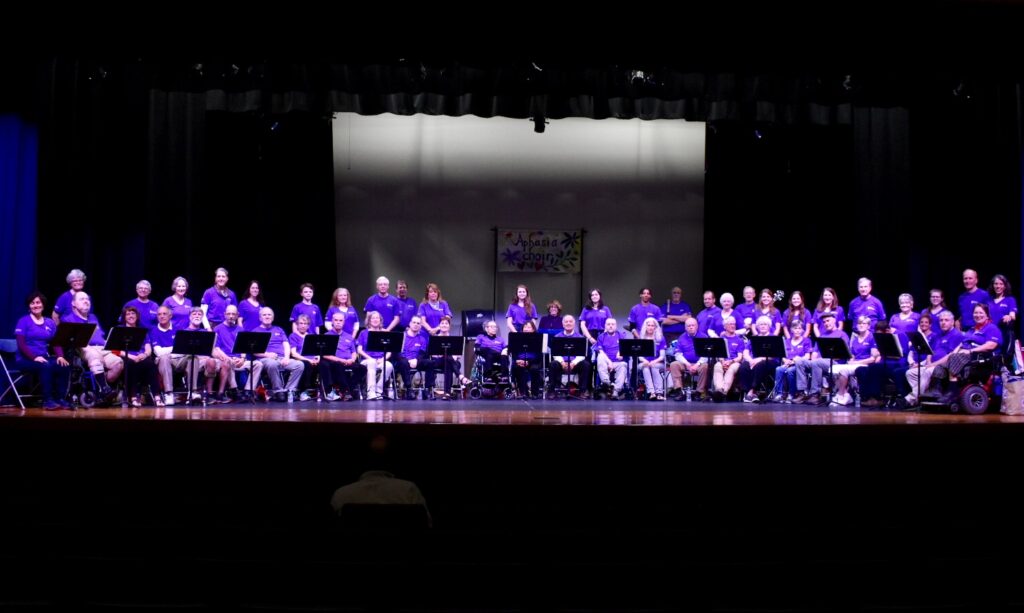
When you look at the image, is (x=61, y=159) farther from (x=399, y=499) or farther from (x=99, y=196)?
(x=399, y=499)

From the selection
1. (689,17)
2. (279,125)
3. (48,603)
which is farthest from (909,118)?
(48,603)

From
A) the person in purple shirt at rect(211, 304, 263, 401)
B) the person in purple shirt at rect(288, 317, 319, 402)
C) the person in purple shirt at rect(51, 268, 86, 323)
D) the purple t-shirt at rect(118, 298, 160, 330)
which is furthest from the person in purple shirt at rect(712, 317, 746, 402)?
the person in purple shirt at rect(51, 268, 86, 323)

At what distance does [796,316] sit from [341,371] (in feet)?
19.4

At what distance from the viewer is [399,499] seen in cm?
413

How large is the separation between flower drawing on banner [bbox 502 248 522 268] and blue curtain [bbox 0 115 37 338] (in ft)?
21.4

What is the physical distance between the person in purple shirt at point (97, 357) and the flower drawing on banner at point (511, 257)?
614 centimetres

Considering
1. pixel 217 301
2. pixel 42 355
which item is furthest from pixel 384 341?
pixel 42 355

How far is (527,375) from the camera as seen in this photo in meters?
12.2

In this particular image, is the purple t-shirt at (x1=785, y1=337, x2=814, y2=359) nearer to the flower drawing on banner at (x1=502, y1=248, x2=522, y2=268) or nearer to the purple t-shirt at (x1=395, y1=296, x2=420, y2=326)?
the flower drawing on banner at (x1=502, y1=248, x2=522, y2=268)

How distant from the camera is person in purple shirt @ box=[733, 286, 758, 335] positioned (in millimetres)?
12219

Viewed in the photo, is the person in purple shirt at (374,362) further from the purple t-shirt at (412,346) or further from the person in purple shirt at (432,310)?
the person in purple shirt at (432,310)

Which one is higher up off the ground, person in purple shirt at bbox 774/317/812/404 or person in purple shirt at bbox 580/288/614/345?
person in purple shirt at bbox 580/288/614/345

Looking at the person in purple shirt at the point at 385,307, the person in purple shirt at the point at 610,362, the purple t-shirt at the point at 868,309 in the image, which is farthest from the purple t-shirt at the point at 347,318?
the purple t-shirt at the point at 868,309

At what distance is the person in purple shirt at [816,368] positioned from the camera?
1131 cm
